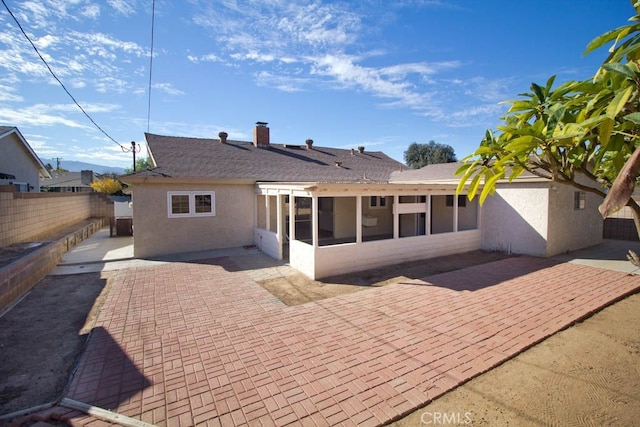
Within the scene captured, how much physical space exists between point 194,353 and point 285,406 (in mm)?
2053

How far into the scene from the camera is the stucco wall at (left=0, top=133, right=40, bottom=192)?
17.1 meters

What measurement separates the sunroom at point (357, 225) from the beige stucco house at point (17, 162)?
47.1ft

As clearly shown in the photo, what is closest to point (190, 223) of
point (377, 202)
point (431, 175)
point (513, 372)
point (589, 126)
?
point (377, 202)

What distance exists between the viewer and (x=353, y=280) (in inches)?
348

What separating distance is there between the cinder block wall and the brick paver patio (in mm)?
4589

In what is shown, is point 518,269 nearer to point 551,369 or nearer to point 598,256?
point 598,256

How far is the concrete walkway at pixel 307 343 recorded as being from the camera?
3.84 m

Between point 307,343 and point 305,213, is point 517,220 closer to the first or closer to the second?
point 305,213

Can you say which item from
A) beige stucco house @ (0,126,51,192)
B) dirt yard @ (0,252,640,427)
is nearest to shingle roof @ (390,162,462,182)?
dirt yard @ (0,252,640,427)

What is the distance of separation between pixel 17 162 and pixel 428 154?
174ft

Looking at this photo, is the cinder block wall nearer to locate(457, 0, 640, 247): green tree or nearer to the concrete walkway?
the concrete walkway

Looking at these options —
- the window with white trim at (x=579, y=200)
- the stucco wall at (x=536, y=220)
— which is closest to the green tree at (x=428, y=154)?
the window with white trim at (x=579, y=200)

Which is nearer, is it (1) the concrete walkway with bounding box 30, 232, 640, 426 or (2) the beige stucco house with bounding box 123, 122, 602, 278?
(1) the concrete walkway with bounding box 30, 232, 640, 426

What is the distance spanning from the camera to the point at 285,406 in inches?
149
